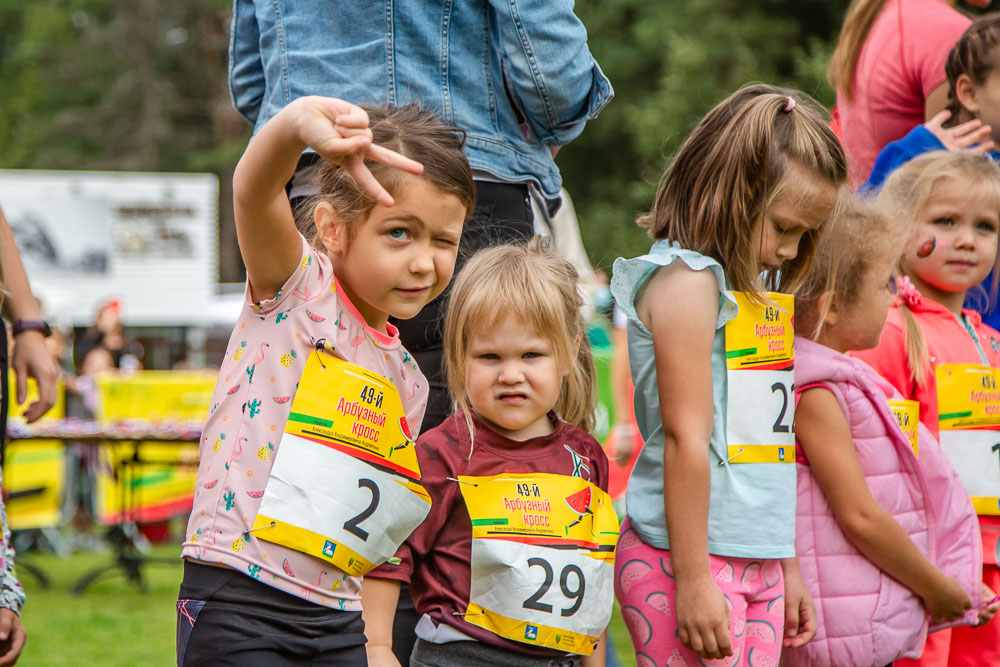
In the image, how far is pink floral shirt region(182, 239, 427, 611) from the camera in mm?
1859

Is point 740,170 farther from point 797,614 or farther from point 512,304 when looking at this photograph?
point 797,614

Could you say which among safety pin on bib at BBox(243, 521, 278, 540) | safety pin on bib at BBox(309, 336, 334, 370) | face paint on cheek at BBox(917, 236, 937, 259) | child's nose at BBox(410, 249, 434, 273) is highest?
child's nose at BBox(410, 249, 434, 273)

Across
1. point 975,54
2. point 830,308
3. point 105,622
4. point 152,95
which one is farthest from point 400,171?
point 152,95

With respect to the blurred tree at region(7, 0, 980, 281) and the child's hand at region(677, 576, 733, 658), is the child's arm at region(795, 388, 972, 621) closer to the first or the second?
the child's hand at region(677, 576, 733, 658)

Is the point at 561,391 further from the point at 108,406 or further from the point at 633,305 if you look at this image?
the point at 108,406

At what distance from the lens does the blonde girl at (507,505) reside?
211 cm

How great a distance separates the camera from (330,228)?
79.6 inches

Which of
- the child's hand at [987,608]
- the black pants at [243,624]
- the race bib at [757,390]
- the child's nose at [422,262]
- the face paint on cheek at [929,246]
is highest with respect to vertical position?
the child's nose at [422,262]

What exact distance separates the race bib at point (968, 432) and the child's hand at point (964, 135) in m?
0.63

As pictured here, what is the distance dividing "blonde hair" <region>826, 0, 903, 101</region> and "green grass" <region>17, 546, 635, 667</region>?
9.12 feet

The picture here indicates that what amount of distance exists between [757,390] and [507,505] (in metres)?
0.58

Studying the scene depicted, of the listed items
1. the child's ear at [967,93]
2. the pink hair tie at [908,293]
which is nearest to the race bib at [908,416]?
the pink hair tie at [908,293]

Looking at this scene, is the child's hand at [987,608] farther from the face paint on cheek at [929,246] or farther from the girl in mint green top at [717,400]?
the face paint on cheek at [929,246]

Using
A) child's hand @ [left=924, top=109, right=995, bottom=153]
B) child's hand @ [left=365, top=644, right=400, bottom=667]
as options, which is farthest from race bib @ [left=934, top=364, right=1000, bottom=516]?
child's hand @ [left=365, top=644, right=400, bottom=667]
